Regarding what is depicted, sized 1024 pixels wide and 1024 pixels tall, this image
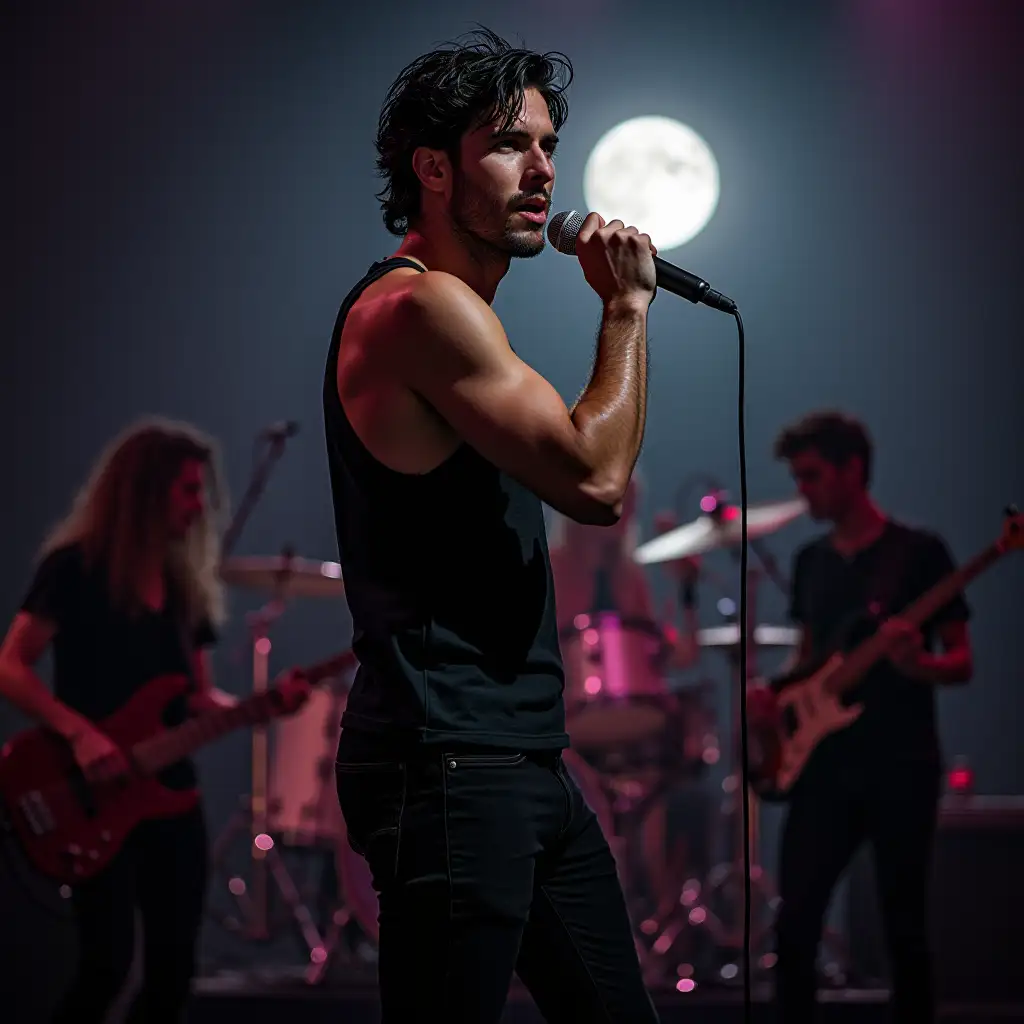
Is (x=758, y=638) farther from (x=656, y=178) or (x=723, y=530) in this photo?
(x=656, y=178)

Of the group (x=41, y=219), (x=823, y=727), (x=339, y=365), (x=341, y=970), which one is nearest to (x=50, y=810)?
(x=341, y=970)

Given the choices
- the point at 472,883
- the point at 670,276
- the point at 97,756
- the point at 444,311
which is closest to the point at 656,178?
the point at 97,756

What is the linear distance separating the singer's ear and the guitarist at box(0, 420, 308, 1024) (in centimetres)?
258

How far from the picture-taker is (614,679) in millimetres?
→ 5832

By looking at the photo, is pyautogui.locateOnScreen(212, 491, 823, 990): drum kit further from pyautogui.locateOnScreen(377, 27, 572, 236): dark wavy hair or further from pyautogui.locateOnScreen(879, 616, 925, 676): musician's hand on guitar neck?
pyautogui.locateOnScreen(377, 27, 572, 236): dark wavy hair

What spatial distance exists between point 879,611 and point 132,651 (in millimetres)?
2307

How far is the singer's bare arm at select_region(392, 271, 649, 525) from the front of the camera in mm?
1869

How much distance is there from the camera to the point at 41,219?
6824 mm

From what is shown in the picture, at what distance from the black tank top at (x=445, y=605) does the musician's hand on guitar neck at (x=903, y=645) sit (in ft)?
9.52

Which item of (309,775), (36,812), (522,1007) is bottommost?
(522,1007)

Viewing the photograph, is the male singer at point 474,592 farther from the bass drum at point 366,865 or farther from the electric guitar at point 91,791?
the bass drum at point 366,865

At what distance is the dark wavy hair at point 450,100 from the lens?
2137 millimetres

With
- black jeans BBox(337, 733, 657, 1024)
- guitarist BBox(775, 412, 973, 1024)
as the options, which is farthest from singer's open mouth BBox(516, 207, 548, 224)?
guitarist BBox(775, 412, 973, 1024)

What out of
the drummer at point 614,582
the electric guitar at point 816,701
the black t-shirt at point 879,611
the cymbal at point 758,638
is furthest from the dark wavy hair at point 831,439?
the drummer at point 614,582
